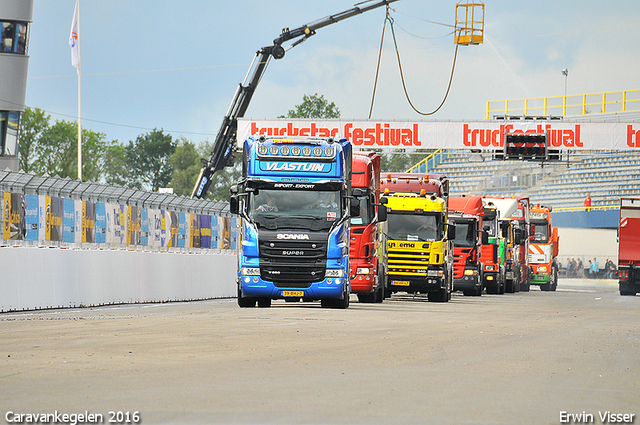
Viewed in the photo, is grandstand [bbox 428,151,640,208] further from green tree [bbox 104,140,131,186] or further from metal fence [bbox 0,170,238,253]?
green tree [bbox 104,140,131,186]

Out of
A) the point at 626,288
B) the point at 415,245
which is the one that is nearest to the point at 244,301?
the point at 415,245

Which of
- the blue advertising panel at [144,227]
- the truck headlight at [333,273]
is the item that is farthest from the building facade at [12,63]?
the truck headlight at [333,273]

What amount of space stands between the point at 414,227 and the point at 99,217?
31.6ft

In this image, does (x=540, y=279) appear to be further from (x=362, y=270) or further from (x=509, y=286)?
(x=362, y=270)

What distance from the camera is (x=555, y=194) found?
8025cm

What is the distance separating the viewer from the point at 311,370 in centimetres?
1048

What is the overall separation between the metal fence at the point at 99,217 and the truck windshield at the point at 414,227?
19.1 ft

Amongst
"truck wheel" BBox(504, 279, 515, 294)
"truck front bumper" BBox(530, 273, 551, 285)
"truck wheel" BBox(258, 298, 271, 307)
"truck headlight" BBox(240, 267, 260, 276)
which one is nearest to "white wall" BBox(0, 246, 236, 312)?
"truck wheel" BBox(258, 298, 271, 307)

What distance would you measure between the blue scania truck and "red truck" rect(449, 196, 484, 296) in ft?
51.9

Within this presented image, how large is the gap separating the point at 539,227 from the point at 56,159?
253 ft

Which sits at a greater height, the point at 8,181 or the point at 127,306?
the point at 8,181

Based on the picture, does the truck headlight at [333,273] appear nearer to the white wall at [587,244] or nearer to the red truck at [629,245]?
the red truck at [629,245]

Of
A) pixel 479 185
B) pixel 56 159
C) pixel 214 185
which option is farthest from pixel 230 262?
pixel 214 185

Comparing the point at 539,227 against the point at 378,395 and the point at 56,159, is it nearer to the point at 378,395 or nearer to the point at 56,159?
the point at 378,395
